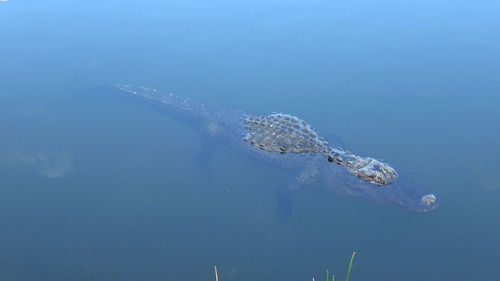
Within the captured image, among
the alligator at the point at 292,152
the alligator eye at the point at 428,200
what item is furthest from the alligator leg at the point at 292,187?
the alligator eye at the point at 428,200

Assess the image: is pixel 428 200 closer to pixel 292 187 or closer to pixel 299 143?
pixel 292 187

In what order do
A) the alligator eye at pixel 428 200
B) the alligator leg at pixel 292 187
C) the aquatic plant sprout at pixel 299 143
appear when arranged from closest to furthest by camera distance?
the alligator eye at pixel 428 200
the alligator leg at pixel 292 187
the aquatic plant sprout at pixel 299 143

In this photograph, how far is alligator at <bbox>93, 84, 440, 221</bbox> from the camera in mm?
4656

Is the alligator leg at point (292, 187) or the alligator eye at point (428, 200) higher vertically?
the alligator eye at point (428, 200)

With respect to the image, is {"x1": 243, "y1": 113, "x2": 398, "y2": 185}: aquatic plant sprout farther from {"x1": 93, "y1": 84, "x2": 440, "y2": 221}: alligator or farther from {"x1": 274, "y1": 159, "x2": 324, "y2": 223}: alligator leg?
{"x1": 274, "y1": 159, "x2": 324, "y2": 223}: alligator leg

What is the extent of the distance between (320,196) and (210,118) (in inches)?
76.5

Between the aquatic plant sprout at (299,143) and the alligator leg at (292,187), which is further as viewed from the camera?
the aquatic plant sprout at (299,143)

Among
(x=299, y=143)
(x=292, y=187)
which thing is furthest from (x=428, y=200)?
(x=299, y=143)

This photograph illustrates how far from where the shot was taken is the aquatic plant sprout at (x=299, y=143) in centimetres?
481

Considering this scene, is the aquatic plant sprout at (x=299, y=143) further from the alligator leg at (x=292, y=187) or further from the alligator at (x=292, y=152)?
the alligator leg at (x=292, y=187)

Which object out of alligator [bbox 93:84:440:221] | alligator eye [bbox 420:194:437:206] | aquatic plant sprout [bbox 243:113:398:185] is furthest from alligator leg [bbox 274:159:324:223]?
alligator eye [bbox 420:194:437:206]

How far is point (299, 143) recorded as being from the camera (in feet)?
Answer: 17.1

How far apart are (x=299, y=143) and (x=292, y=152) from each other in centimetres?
15

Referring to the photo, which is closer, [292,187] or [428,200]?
[428,200]
